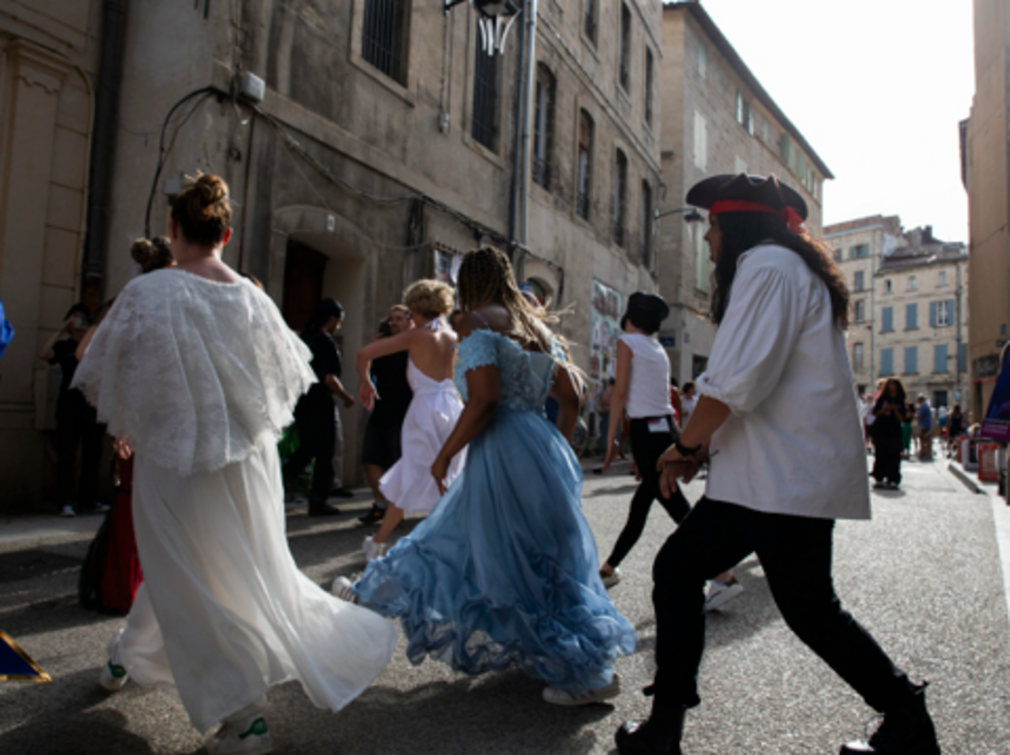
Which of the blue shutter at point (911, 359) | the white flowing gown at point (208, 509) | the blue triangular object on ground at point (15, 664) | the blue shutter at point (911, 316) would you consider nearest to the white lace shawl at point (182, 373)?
the white flowing gown at point (208, 509)

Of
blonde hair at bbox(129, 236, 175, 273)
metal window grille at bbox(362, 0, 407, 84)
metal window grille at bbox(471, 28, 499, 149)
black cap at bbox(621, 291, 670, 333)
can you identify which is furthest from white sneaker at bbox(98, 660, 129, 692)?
metal window grille at bbox(471, 28, 499, 149)

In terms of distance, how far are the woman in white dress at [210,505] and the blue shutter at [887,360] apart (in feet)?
211

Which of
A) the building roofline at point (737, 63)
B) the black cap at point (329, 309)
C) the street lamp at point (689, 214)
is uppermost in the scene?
the building roofline at point (737, 63)

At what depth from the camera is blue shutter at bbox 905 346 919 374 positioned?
191 ft

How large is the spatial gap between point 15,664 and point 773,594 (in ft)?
6.28

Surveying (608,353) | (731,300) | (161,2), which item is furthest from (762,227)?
(608,353)

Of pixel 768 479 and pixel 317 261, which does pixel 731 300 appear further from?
pixel 317 261

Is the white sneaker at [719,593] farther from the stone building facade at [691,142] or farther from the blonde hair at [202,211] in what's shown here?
the stone building facade at [691,142]

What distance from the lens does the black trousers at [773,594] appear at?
2139 mm

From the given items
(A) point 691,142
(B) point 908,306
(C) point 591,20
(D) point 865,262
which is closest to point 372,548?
(C) point 591,20

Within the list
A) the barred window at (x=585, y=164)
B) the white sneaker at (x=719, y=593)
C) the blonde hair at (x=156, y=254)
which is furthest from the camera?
the barred window at (x=585, y=164)

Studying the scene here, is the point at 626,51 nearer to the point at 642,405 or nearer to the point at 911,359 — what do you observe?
the point at 642,405

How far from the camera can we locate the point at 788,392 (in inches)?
88.8

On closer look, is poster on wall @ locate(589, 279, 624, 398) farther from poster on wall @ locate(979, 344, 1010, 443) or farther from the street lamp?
poster on wall @ locate(979, 344, 1010, 443)
